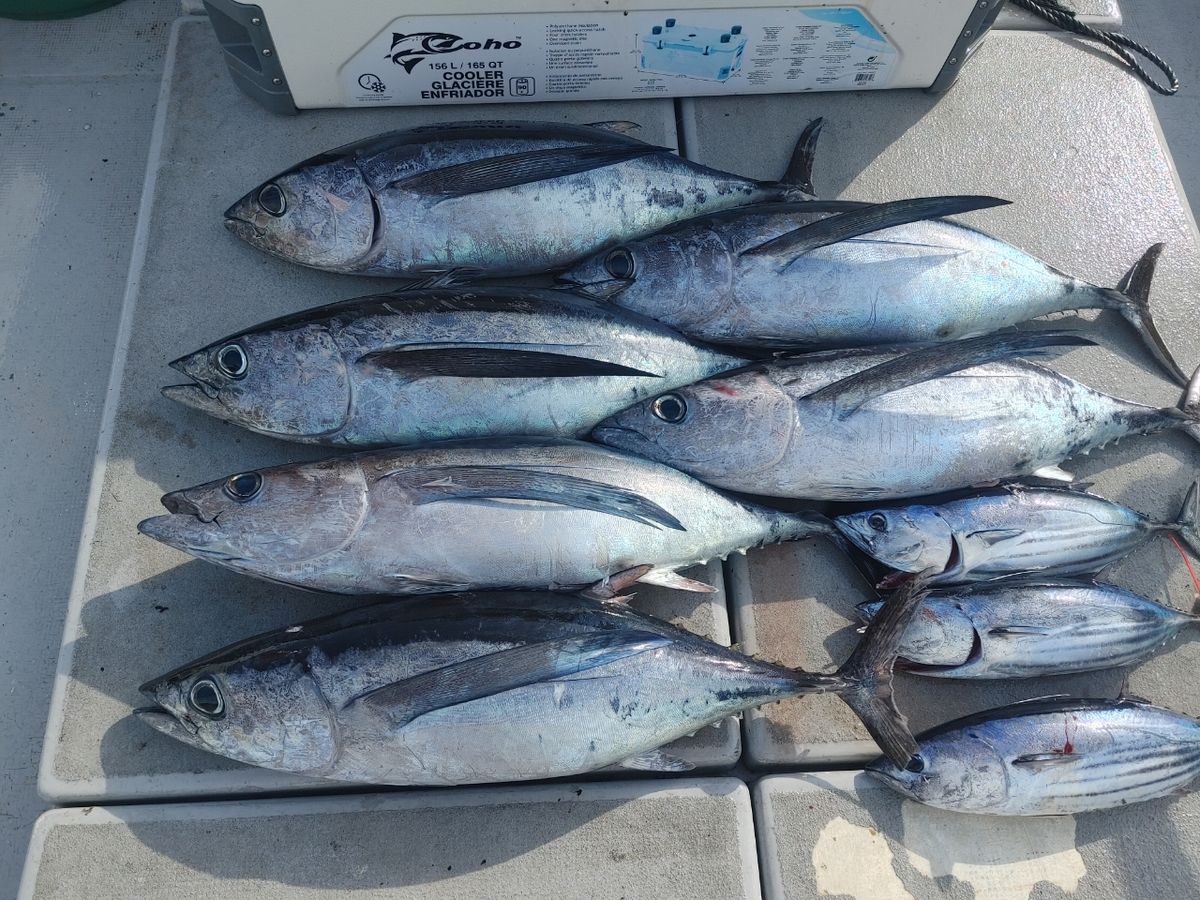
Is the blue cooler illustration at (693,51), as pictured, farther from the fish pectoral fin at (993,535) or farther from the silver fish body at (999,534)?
the fish pectoral fin at (993,535)

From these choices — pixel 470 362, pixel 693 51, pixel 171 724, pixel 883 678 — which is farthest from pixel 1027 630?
pixel 171 724

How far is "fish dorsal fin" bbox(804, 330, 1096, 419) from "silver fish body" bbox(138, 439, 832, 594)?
53cm

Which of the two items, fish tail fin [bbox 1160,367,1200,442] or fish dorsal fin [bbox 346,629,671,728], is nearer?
fish dorsal fin [bbox 346,629,671,728]

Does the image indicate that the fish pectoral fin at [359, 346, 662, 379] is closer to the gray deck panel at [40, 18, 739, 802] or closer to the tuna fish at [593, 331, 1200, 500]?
the tuna fish at [593, 331, 1200, 500]

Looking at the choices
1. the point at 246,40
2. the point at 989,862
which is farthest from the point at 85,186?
the point at 989,862

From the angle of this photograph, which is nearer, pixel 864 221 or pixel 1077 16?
pixel 864 221

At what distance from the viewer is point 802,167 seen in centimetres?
257

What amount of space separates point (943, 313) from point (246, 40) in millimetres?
2122

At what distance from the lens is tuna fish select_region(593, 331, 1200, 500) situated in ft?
6.93

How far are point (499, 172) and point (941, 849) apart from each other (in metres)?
2.00

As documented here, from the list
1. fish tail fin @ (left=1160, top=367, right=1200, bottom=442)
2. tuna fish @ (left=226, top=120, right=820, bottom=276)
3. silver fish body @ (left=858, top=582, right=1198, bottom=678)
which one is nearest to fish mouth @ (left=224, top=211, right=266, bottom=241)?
tuna fish @ (left=226, top=120, right=820, bottom=276)

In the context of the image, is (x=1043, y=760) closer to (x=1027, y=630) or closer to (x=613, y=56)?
(x=1027, y=630)

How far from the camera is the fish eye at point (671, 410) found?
2109 millimetres

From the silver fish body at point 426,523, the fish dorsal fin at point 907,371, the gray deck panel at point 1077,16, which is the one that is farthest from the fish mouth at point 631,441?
the gray deck panel at point 1077,16
